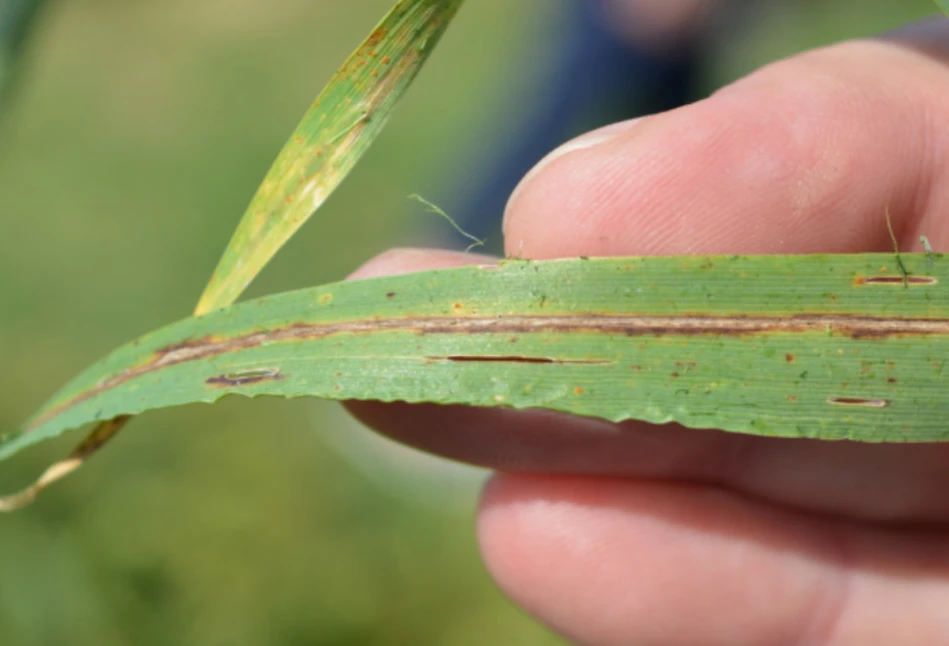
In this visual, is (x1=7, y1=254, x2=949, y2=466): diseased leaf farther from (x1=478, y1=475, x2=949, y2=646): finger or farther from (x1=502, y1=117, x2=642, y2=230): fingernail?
(x1=478, y1=475, x2=949, y2=646): finger

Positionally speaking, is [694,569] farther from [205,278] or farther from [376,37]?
[205,278]

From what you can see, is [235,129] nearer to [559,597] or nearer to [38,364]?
[38,364]

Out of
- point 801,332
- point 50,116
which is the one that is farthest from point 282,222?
point 50,116

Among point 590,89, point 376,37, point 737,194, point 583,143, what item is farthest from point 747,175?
point 590,89

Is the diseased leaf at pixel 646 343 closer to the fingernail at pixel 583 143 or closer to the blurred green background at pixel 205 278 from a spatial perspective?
the fingernail at pixel 583 143

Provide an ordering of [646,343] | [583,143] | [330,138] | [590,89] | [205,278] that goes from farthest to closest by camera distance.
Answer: [205,278], [590,89], [583,143], [330,138], [646,343]


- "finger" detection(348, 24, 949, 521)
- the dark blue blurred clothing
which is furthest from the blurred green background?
"finger" detection(348, 24, 949, 521)
